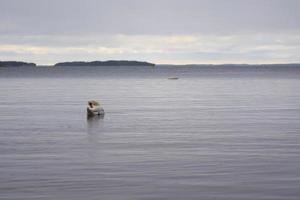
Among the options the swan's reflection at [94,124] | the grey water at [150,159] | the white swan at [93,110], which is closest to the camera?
the grey water at [150,159]

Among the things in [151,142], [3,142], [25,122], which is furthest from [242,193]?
[25,122]

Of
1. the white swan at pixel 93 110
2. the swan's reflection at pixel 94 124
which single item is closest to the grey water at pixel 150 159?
the swan's reflection at pixel 94 124

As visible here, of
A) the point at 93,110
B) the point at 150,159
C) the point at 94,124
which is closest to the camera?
the point at 150,159

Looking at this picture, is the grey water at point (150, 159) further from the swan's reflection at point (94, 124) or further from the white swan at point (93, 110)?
the white swan at point (93, 110)

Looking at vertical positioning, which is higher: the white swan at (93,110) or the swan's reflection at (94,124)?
the white swan at (93,110)

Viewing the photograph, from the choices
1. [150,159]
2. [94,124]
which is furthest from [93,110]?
[150,159]

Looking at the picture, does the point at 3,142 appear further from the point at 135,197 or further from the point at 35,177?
the point at 135,197

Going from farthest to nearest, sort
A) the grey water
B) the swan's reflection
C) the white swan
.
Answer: the white swan, the swan's reflection, the grey water

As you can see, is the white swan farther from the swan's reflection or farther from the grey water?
the grey water

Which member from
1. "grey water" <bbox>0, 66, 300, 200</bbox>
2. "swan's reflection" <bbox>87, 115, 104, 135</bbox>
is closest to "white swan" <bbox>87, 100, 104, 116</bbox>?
"swan's reflection" <bbox>87, 115, 104, 135</bbox>

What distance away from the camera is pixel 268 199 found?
63.8 ft

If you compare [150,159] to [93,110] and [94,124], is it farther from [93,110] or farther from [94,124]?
[93,110]

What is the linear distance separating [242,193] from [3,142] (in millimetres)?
16234

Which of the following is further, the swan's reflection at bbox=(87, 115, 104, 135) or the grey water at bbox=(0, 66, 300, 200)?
the swan's reflection at bbox=(87, 115, 104, 135)
